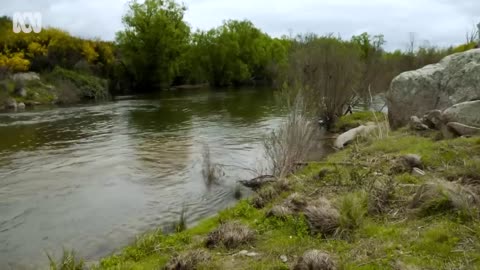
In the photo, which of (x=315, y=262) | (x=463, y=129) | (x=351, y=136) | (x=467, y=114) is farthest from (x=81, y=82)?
(x=315, y=262)

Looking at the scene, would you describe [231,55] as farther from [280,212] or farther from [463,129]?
[280,212]

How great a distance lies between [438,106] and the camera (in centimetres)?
1612

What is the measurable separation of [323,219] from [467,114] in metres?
7.67

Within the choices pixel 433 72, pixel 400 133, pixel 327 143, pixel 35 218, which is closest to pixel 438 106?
pixel 433 72

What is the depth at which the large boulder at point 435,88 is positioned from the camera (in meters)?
15.1

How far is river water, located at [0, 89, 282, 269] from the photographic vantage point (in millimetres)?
9461

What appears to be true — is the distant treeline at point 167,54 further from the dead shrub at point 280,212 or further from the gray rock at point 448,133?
the dead shrub at point 280,212

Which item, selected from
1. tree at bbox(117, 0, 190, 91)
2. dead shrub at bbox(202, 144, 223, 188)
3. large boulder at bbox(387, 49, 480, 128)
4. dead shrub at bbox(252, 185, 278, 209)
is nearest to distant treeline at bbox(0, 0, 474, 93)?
tree at bbox(117, 0, 190, 91)

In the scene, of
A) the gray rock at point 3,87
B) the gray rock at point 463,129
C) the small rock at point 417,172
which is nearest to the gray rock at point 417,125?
the gray rock at point 463,129

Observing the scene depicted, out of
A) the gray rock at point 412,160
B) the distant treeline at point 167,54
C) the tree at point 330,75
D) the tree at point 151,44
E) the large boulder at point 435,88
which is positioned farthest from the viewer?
the tree at point 151,44

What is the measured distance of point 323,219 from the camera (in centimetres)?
691

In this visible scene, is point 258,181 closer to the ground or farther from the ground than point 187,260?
closer to the ground

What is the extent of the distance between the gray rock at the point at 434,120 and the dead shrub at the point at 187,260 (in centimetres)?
1018

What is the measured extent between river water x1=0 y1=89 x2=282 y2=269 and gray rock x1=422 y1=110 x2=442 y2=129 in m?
6.01
